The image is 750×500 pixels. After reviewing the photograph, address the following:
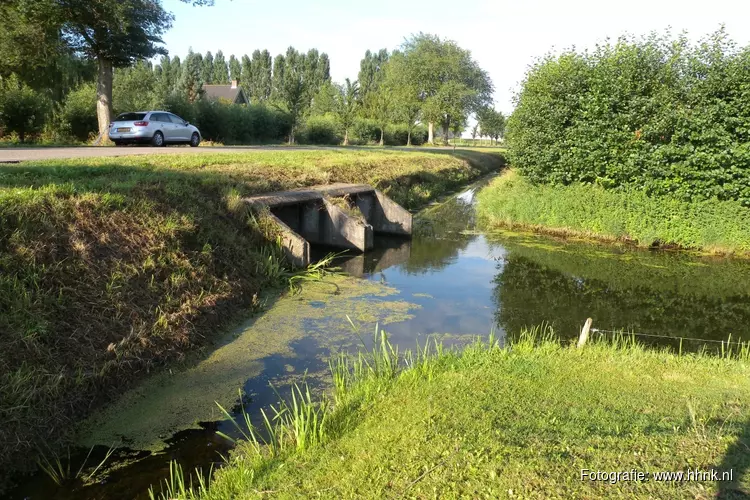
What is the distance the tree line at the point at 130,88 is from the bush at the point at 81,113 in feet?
0.15

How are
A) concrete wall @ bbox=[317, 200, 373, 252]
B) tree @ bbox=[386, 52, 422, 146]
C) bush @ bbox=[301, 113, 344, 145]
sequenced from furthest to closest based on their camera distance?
tree @ bbox=[386, 52, 422, 146] → bush @ bbox=[301, 113, 344, 145] → concrete wall @ bbox=[317, 200, 373, 252]

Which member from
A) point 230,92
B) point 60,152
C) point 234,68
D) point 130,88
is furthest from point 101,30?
point 234,68

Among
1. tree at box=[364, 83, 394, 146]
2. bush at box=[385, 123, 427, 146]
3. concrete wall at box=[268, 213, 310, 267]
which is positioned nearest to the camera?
concrete wall at box=[268, 213, 310, 267]

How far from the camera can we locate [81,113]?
83.9 feet

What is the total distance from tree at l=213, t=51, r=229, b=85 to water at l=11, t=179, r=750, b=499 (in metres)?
90.6

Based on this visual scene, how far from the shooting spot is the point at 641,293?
10609 mm

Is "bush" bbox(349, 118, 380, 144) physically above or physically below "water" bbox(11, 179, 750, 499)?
above

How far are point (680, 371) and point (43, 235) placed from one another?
7245mm

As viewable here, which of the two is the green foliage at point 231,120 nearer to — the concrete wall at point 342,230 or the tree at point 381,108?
the tree at point 381,108

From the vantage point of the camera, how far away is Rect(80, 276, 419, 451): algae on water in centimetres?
516

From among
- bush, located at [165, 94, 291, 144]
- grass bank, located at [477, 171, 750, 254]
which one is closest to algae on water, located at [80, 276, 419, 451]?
grass bank, located at [477, 171, 750, 254]

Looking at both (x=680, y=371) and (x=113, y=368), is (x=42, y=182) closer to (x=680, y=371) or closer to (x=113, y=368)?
(x=113, y=368)

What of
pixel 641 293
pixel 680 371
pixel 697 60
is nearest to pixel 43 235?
pixel 680 371

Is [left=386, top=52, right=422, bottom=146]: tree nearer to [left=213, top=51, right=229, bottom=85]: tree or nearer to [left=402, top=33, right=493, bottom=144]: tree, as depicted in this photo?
[left=402, top=33, right=493, bottom=144]: tree
